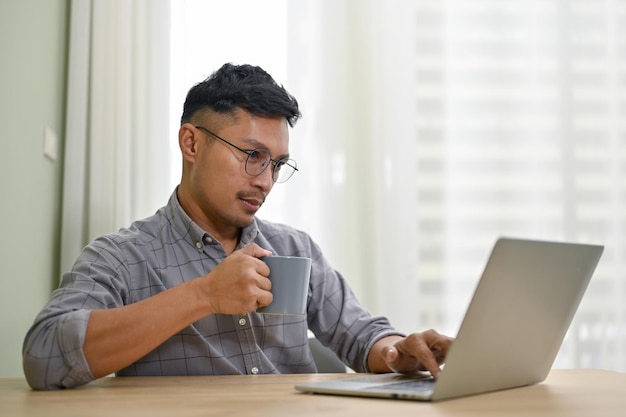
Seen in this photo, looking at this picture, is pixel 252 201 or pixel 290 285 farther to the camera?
pixel 252 201

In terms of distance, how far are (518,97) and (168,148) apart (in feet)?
4.34

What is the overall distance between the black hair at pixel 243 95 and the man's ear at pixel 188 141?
0.04 m

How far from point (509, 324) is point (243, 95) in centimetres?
92

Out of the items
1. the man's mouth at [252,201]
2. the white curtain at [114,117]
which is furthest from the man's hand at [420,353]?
the white curtain at [114,117]

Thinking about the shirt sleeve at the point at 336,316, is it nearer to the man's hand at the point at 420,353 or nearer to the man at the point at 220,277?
the man at the point at 220,277

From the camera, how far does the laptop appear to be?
965mm

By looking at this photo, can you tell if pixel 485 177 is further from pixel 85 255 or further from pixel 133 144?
pixel 85 255

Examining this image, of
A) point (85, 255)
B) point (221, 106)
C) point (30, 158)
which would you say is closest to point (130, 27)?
point (30, 158)

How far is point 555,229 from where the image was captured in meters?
2.86

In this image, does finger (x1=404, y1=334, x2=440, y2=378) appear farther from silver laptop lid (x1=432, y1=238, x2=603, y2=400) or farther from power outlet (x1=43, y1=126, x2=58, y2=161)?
power outlet (x1=43, y1=126, x2=58, y2=161)

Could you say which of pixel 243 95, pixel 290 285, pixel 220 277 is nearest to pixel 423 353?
pixel 290 285

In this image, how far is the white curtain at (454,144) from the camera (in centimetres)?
270

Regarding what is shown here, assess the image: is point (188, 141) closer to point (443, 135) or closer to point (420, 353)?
point (420, 353)

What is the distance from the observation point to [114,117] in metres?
2.57
